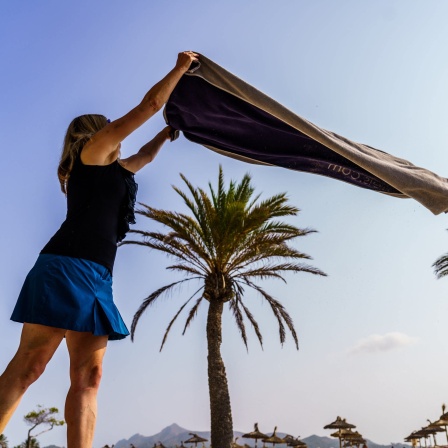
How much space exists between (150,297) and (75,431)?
53.5ft

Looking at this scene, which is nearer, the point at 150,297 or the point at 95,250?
the point at 95,250

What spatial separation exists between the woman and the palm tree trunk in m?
15.1

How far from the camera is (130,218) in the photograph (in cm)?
301

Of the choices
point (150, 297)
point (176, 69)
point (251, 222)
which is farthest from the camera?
point (150, 297)

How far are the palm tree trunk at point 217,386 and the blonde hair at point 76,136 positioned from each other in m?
15.3

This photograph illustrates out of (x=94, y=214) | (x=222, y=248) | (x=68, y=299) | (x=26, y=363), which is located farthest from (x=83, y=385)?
(x=222, y=248)

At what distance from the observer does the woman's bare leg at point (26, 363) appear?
243 cm

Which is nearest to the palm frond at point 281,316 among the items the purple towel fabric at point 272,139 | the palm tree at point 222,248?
the palm tree at point 222,248

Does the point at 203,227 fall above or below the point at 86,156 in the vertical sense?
above

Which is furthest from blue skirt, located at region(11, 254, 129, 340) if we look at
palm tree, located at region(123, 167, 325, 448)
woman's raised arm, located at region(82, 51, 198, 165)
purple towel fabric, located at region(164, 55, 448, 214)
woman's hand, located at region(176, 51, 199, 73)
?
palm tree, located at region(123, 167, 325, 448)

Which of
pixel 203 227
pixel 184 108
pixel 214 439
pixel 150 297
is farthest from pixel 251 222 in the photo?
pixel 184 108

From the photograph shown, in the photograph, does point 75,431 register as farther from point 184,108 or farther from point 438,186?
point 438,186

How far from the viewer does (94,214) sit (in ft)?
9.09

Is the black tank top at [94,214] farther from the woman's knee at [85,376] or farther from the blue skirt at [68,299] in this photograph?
the woman's knee at [85,376]
